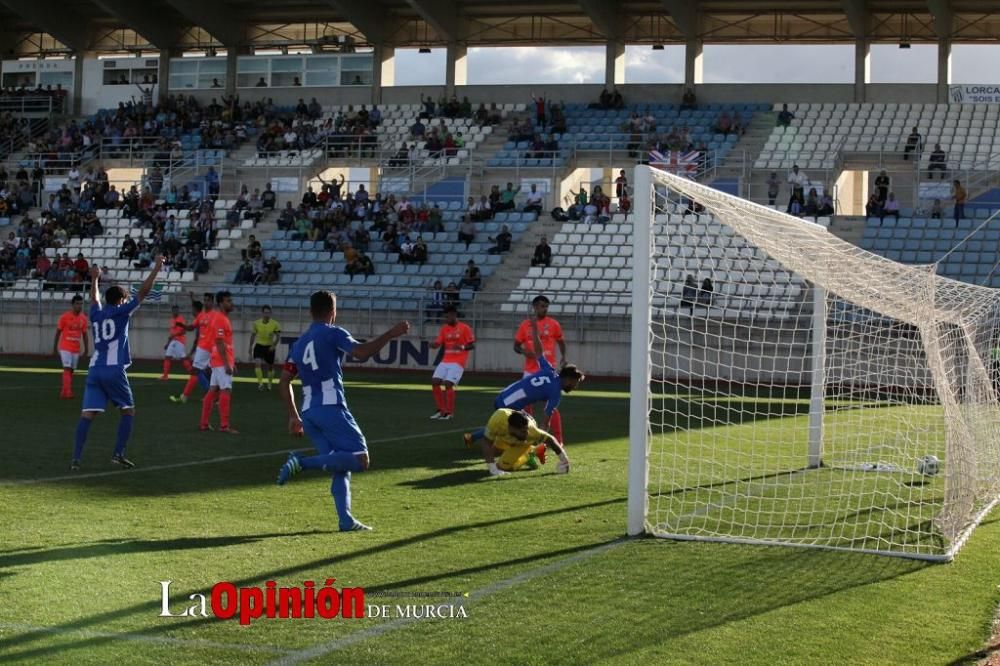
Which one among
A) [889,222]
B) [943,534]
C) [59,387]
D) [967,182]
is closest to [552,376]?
[943,534]

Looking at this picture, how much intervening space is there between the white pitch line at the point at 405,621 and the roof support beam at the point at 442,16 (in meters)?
33.9

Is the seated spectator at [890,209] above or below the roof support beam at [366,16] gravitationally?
below

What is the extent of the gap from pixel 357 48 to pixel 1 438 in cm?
3268

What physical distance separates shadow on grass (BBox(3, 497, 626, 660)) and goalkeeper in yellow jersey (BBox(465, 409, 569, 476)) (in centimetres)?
107

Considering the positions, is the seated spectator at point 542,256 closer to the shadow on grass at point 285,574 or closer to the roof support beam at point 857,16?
the roof support beam at point 857,16

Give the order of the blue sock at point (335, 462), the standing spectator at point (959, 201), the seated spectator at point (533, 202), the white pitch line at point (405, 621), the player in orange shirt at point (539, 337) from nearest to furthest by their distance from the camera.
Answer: the white pitch line at point (405, 621) < the blue sock at point (335, 462) < the player in orange shirt at point (539, 337) < the standing spectator at point (959, 201) < the seated spectator at point (533, 202)

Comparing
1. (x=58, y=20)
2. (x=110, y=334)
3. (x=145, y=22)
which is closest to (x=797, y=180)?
(x=145, y=22)

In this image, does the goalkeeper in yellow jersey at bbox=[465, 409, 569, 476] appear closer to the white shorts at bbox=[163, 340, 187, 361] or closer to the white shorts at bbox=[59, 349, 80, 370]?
the white shorts at bbox=[59, 349, 80, 370]

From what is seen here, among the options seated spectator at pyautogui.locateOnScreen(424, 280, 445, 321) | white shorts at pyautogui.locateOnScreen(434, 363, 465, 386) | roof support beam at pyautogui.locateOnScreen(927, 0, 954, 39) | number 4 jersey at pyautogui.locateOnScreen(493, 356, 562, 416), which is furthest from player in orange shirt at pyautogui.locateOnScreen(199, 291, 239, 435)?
roof support beam at pyautogui.locateOnScreen(927, 0, 954, 39)

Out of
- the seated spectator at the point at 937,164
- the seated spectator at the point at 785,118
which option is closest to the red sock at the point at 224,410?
the seated spectator at the point at 937,164

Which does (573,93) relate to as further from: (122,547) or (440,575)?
(440,575)

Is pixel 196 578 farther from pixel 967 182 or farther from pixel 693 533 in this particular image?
pixel 967 182

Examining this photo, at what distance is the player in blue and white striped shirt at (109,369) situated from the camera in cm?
1237

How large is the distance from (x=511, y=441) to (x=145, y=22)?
→ 3800 cm
